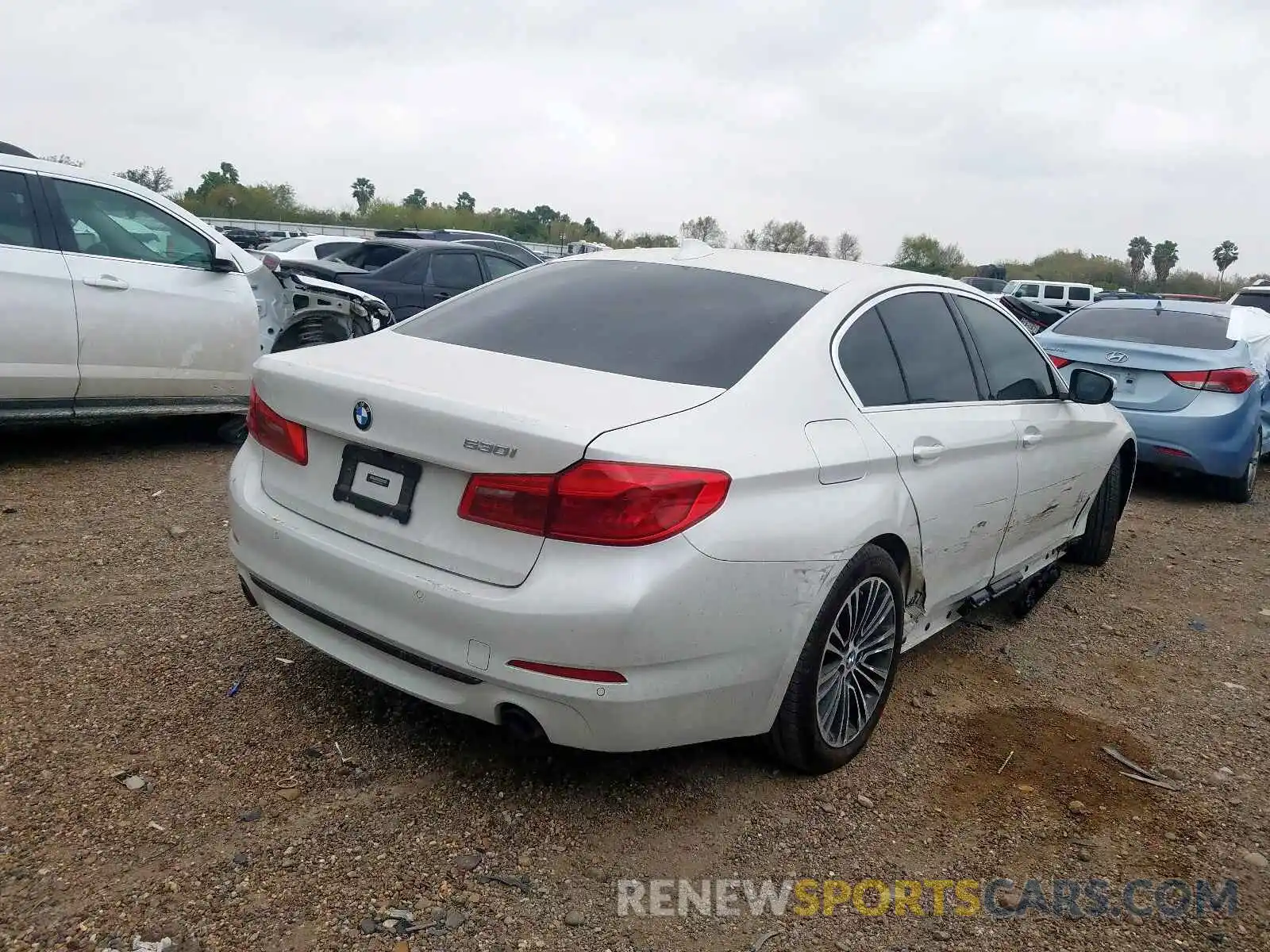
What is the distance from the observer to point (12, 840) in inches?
94.2

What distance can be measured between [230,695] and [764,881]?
182 cm

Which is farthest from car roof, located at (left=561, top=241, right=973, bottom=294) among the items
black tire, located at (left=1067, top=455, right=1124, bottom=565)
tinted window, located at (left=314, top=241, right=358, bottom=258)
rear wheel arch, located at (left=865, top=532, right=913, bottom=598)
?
tinted window, located at (left=314, top=241, right=358, bottom=258)

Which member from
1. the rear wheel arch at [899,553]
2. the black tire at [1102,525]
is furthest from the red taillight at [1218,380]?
the rear wheel arch at [899,553]

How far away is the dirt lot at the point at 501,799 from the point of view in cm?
230

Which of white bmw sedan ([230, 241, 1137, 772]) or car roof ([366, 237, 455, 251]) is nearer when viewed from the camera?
white bmw sedan ([230, 241, 1137, 772])

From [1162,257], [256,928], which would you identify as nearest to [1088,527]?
[256,928]

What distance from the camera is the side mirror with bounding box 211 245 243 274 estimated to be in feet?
20.1

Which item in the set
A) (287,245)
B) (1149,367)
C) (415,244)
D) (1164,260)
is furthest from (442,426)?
(1164,260)

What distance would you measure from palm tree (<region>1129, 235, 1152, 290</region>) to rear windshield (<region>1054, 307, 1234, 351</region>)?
6364 cm

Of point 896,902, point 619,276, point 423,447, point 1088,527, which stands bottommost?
point 896,902

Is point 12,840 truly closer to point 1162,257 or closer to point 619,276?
point 619,276

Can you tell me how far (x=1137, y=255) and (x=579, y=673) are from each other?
7625 cm

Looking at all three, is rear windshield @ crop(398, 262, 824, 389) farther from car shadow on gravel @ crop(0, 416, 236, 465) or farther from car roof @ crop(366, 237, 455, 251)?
car roof @ crop(366, 237, 455, 251)

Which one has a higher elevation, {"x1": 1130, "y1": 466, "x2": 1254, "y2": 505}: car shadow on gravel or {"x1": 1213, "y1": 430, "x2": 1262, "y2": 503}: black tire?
{"x1": 1213, "y1": 430, "x2": 1262, "y2": 503}: black tire
